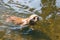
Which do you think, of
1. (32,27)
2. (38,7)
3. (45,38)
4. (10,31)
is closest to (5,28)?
(10,31)

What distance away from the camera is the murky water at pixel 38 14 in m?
6.13

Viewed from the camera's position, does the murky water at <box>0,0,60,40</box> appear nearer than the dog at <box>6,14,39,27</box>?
No

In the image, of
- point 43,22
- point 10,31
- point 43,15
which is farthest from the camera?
point 43,15

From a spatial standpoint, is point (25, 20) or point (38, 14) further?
point (38, 14)

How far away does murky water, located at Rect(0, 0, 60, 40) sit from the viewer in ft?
20.1

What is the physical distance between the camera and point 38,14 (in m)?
7.38

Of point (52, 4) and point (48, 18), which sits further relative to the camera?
point (52, 4)

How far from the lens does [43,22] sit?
685 cm

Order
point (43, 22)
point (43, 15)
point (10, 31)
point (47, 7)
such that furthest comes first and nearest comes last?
point (47, 7)
point (43, 15)
point (43, 22)
point (10, 31)

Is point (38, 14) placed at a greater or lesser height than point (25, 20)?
lesser

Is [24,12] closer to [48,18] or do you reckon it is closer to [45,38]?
[48,18]

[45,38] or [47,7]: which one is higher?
[47,7]

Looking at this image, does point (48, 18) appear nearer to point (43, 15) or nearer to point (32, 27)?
point (43, 15)

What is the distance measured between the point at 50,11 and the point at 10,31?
6.06ft
